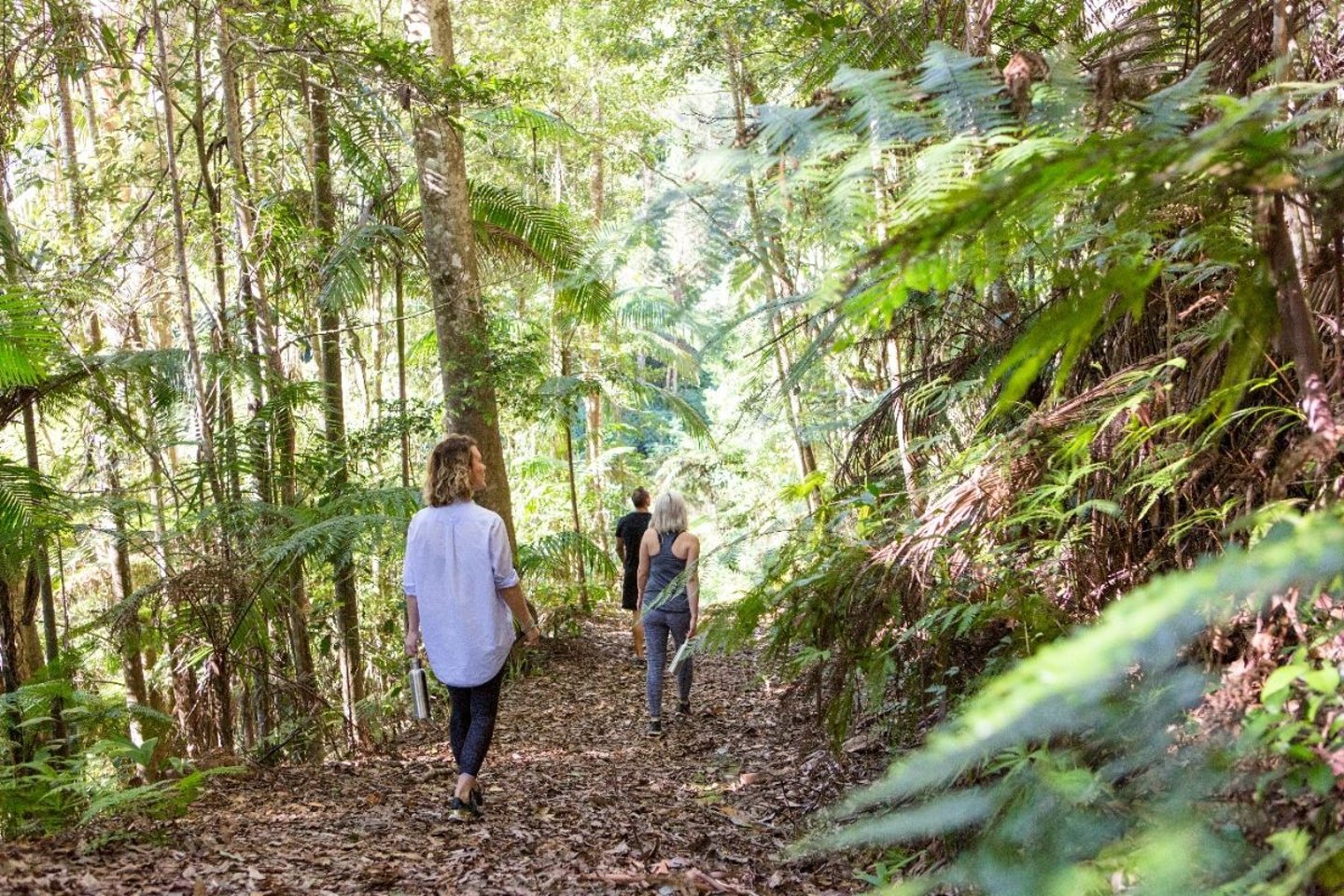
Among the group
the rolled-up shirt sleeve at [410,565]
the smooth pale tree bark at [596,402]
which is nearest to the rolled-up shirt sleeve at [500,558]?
the rolled-up shirt sleeve at [410,565]

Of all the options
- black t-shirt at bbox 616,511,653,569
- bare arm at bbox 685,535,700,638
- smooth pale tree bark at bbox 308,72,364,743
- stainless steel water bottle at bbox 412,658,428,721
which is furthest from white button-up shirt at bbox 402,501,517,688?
black t-shirt at bbox 616,511,653,569

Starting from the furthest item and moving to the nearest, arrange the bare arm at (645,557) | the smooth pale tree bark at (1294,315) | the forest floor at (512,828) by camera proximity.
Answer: the bare arm at (645,557) < the forest floor at (512,828) < the smooth pale tree bark at (1294,315)

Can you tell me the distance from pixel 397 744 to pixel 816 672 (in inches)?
169

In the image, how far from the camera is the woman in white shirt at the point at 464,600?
16.8 ft

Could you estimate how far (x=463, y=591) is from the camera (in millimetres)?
5160

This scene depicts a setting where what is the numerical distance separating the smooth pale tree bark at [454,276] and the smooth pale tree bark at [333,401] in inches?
35.6

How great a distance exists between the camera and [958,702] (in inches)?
139

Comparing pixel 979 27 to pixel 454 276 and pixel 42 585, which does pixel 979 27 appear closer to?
pixel 454 276

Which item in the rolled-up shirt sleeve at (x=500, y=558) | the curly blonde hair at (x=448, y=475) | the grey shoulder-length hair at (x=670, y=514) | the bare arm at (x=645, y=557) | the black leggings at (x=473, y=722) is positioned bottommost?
the black leggings at (x=473, y=722)

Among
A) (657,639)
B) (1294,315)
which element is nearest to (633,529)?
(657,639)

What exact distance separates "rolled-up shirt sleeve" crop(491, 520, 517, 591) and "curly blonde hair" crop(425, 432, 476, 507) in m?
0.26

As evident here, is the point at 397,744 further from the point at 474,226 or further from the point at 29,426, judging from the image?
the point at 474,226

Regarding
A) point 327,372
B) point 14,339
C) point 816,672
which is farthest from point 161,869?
point 327,372

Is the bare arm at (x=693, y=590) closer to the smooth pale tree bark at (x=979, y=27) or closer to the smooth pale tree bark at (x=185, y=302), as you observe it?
the smooth pale tree bark at (x=185, y=302)
